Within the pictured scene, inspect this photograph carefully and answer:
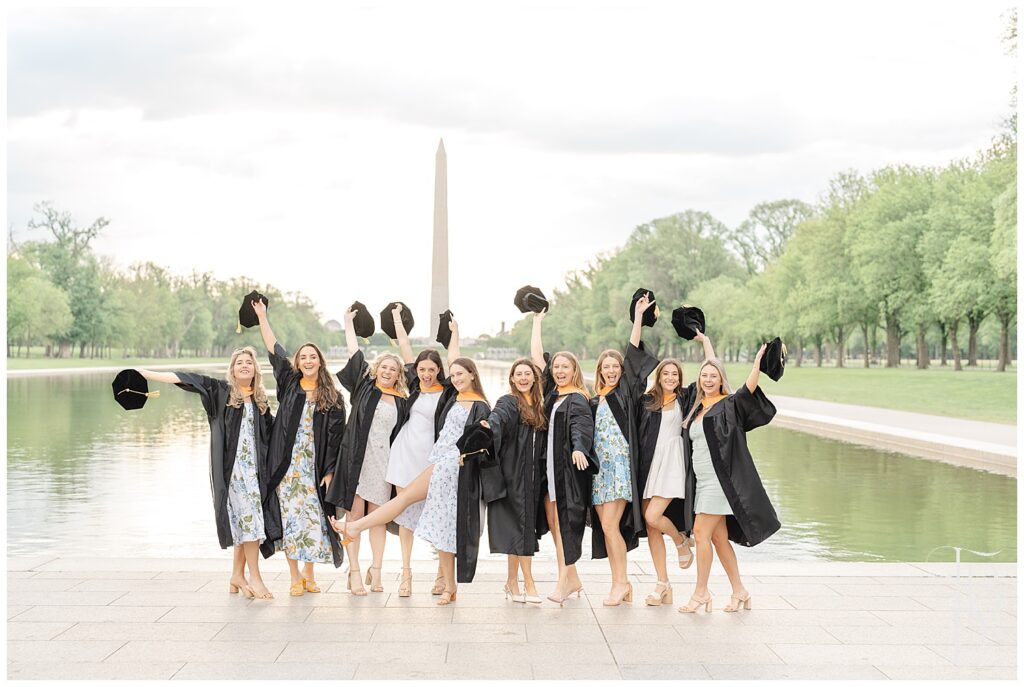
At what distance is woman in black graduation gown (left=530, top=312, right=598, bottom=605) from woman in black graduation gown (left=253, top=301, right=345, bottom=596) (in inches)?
63.1

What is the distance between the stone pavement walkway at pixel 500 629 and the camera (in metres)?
6.17

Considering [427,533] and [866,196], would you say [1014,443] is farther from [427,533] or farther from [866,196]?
[866,196]

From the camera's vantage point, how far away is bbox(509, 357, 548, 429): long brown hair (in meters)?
7.92

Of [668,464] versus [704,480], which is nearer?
[704,480]

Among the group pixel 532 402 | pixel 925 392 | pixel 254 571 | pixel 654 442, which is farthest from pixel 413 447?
pixel 925 392

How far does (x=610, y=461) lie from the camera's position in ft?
25.8

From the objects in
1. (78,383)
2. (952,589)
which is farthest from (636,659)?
(78,383)

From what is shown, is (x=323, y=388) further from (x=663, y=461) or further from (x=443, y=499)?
(x=663, y=461)

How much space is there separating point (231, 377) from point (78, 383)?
142 feet

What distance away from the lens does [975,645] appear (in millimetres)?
6672

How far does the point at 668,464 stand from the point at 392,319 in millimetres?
2692

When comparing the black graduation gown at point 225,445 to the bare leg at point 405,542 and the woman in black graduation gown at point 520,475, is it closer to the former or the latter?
the bare leg at point 405,542

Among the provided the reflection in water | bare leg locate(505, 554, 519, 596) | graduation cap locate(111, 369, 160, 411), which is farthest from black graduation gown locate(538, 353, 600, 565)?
the reflection in water

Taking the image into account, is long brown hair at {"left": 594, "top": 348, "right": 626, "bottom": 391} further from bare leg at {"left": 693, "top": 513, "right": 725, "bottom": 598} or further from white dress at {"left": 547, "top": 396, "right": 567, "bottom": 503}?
bare leg at {"left": 693, "top": 513, "right": 725, "bottom": 598}
